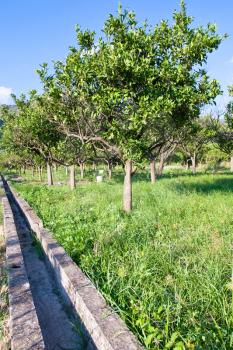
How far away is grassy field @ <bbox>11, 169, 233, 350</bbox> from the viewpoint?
379 cm

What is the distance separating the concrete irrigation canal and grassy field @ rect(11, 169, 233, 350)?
225 mm

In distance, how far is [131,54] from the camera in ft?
32.2

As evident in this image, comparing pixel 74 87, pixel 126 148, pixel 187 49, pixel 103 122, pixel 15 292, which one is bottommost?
pixel 15 292

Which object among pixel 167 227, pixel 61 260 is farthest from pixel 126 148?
pixel 61 260

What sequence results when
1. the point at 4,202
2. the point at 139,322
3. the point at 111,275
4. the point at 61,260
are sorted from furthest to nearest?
the point at 4,202 → the point at 61,260 → the point at 111,275 → the point at 139,322

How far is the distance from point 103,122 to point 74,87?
1492 millimetres

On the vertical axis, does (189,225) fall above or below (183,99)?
below

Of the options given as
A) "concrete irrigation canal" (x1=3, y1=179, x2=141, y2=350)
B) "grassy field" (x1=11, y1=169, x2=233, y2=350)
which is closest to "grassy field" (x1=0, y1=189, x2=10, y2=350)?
"concrete irrigation canal" (x1=3, y1=179, x2=141, y2=350)

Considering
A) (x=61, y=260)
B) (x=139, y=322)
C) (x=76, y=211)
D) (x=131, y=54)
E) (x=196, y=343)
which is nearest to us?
(x=196, y=343)

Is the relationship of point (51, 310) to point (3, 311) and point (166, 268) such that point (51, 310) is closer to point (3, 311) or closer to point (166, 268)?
point (3, 311)

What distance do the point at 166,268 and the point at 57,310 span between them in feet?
6.03

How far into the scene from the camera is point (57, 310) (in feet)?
17.8

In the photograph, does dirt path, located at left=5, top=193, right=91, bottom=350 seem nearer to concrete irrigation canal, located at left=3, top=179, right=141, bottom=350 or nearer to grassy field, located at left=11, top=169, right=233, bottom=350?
concrete irrigation canal, located at left=3, top=179, right=141, bottom=350

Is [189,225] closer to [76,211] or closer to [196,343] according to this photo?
[76,211]
